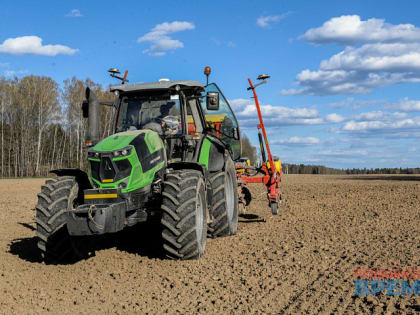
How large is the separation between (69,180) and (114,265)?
1.29 meters

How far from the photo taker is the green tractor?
577 cm

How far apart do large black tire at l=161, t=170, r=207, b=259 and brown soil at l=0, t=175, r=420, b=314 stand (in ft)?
0.61

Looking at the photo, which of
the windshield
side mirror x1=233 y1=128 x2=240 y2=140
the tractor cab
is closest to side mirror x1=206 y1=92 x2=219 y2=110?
the tractor cab

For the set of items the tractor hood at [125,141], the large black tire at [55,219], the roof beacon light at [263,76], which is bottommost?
the large black tire at [55,219]

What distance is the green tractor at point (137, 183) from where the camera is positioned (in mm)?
5766

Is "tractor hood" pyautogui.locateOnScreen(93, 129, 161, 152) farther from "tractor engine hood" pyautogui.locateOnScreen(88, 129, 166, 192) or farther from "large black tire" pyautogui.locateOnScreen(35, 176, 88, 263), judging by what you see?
"large black tire" pyautogui.locateOnScreen(35, 176, 88, 263)

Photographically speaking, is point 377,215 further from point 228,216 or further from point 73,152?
point 73,152

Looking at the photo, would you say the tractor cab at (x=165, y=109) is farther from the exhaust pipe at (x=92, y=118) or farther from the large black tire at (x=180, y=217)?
the large black tire at (x=180, y=217)

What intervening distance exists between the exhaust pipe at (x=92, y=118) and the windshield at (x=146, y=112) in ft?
2.44

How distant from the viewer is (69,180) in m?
6.19

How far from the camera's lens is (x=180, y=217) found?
18.9ft

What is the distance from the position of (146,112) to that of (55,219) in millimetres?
2186

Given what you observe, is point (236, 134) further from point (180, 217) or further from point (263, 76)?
point (180, 217)

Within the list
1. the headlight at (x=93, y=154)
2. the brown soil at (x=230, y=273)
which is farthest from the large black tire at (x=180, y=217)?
the headlight at (x=93, y=154)
